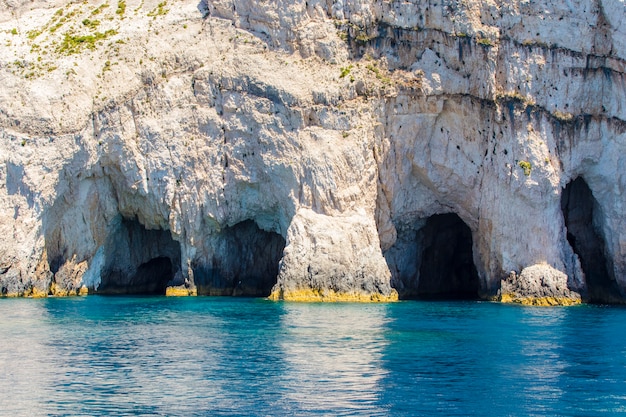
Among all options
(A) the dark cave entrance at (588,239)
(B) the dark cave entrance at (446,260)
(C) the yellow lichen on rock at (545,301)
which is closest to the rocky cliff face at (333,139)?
(A) the dark cave entrance at (588,239)

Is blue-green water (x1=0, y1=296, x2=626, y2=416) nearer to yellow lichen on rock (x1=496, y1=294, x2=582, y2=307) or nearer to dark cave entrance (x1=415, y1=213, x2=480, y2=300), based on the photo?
yellow lichen on rock (x1=496, y1=294, x2=582, y2=307)

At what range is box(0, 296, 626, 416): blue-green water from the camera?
2109 centimetres

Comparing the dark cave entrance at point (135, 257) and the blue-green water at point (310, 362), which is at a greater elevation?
the dark cave entrance at point (135, 257)

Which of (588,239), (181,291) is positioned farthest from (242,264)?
(588,239)

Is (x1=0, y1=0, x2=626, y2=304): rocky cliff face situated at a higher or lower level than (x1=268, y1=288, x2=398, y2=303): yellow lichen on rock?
higher

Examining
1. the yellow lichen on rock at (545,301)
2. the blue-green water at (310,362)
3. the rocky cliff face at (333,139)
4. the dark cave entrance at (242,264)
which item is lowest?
the blue-green water at (310,362)

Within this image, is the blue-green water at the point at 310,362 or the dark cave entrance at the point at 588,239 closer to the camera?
the blue-green water at the point at 310,362

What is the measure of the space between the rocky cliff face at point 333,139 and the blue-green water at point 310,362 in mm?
9517

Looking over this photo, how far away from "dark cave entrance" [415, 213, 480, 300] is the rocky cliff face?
3.38 m

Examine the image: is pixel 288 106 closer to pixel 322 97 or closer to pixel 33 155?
pixel 322 97

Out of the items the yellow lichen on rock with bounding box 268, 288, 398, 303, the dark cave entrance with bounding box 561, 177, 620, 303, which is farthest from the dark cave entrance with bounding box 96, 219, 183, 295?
the dark cave entrance with bounding box 561, 177, 620, 303

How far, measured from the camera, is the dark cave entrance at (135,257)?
5450 cm

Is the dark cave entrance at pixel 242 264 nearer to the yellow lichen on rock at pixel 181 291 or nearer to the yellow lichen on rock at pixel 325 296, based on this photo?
the yellow lichen on rock at pixel 181 291

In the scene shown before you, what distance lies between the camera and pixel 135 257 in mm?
56406
